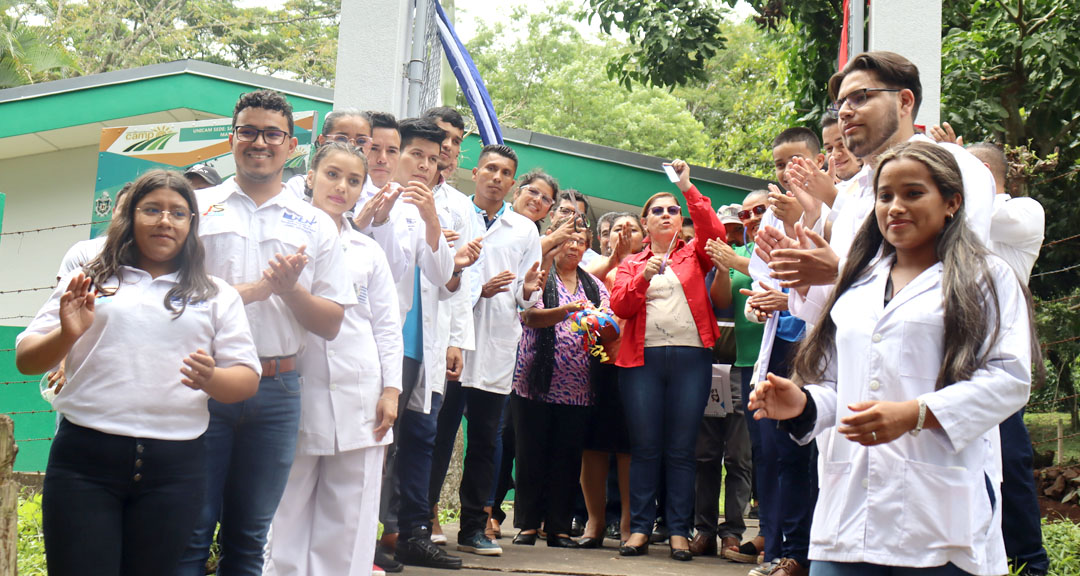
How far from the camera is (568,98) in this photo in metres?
31.7

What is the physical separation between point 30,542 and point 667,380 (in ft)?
13.3

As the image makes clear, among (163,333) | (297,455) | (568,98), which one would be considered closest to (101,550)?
(163,333)

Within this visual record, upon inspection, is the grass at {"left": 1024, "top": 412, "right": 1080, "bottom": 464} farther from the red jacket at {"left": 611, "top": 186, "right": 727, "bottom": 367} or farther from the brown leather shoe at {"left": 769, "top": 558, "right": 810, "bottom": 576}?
the brown leather shoe at {"left": 769, "top": 558, "right": 810, "bottom": 576}

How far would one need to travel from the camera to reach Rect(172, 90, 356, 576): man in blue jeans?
3.59 meters

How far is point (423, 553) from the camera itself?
5.12 m

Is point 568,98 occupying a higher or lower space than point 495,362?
higher

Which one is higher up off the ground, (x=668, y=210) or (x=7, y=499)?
(x=668, y=210)

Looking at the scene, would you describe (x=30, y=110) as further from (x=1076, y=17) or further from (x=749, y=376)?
(x=1076, y=17)

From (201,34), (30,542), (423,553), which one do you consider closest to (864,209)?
(423,553)

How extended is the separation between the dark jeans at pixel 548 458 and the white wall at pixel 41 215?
689 centimetres

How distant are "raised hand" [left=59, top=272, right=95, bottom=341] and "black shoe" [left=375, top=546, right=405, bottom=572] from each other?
7.90 ft

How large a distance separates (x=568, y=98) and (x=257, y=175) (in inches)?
1120

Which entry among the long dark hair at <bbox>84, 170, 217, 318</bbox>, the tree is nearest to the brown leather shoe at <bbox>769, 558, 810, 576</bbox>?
the long dark hair at <bbox>84, 170, 217, 318</bbox>

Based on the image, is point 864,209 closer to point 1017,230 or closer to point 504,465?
point 1017,230
